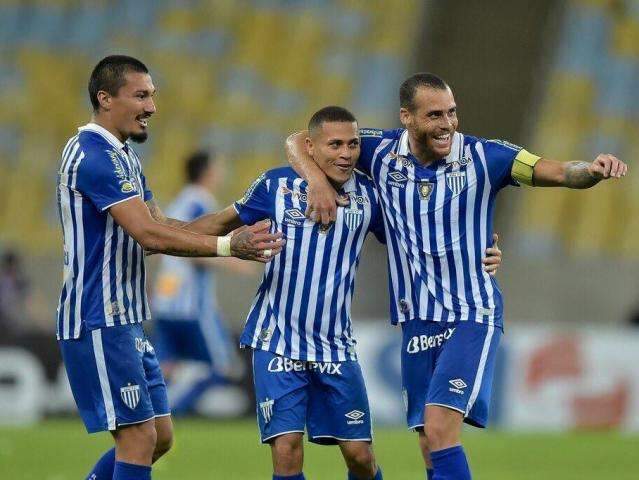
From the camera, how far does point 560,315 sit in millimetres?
16625

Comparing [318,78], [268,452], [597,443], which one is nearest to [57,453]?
[268,452]

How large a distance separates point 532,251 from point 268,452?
784 centimetres

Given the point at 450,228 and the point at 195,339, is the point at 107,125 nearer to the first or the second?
the point at 450,228

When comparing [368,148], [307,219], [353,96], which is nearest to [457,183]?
[368,148]

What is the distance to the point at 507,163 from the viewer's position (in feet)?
22.1

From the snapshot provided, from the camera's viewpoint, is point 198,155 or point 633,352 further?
point 633,352

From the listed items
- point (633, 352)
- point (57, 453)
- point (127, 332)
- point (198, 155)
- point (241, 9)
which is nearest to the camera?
point (127, 332)

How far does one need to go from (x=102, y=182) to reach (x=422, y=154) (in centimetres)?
165

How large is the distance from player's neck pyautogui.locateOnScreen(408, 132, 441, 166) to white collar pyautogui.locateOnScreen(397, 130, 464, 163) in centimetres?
4

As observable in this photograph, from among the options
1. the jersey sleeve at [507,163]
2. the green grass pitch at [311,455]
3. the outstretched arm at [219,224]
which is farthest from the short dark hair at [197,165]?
the jersey sleeve at [507,163]

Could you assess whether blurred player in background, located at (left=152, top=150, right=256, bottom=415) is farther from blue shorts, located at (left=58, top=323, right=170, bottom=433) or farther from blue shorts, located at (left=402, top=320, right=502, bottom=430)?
blue shorts, located at (left=58, top=323, right=170, bottom=433)

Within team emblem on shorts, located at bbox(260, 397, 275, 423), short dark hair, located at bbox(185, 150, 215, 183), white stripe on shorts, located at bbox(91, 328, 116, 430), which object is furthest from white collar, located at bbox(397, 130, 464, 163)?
short dark hair, located at bbox(185, 150, 215, 183)

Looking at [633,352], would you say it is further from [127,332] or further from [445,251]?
[127,332]

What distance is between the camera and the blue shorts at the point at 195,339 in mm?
12016
